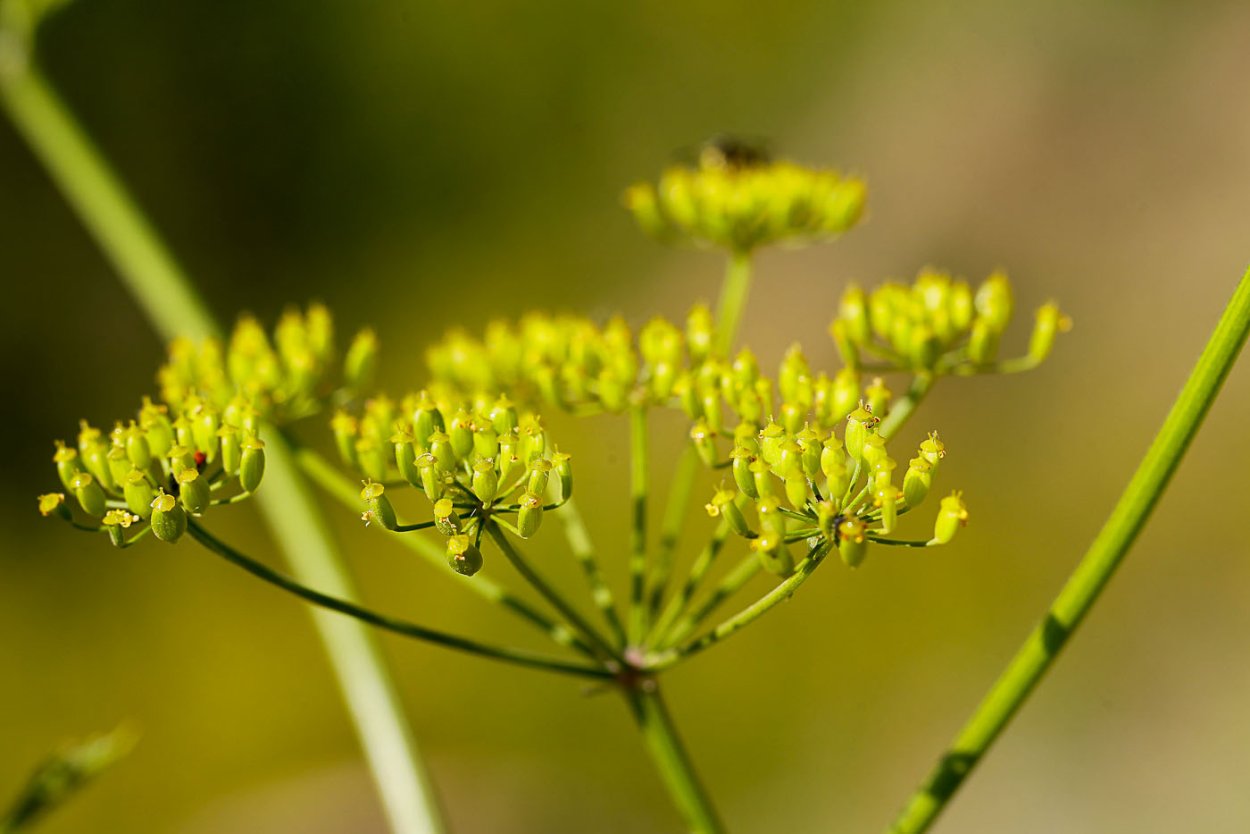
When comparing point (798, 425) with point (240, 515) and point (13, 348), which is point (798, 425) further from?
point (13, 348)

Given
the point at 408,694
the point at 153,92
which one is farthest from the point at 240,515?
the point at 153,92

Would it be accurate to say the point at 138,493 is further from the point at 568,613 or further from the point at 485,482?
the point at 568,613

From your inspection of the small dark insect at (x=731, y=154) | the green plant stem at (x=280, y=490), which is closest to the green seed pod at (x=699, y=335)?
the green plant stem at (x=280, y=490)

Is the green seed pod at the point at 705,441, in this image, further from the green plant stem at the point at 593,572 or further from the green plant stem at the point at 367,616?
the green plant stem at the point at 367,616

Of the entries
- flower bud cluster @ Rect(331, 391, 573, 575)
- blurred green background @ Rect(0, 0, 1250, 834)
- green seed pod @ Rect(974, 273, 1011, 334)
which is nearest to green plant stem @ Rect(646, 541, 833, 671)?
flower bud cluster @ Rect(331, 391, 573, 575)

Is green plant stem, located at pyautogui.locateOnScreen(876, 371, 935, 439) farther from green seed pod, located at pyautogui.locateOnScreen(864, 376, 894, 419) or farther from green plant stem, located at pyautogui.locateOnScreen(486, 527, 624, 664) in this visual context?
green plant stem, located at pyautogui.locateOnScreen(486, 527, 624, 664)

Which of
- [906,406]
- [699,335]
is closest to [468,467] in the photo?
[699,335]
